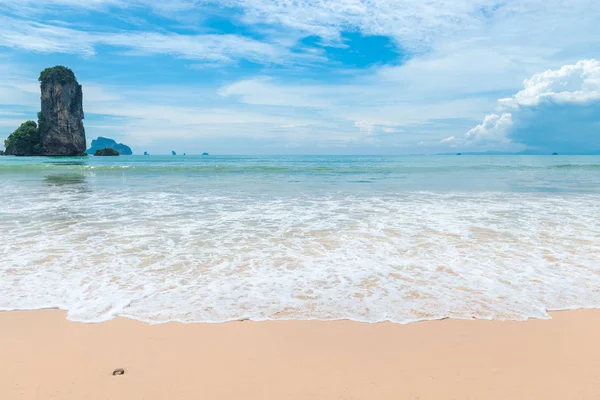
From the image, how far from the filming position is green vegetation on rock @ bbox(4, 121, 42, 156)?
94375 millimetres

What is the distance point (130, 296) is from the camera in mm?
4266

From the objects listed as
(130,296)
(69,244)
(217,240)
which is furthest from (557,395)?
(69,244)

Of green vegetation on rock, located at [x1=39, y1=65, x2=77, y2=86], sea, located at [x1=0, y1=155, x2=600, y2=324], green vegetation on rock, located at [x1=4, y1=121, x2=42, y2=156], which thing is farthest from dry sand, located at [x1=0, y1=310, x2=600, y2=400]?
green vegetation on rock, located at [x1=39, y1=65, x2=77, y2=86]

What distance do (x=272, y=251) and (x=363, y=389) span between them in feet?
12.2

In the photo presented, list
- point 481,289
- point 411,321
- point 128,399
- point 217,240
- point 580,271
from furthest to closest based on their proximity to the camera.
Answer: point 217,240 < point 580,271 < point 481,289 < point 411,321 < point 128,399

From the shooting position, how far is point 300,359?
9.92ft

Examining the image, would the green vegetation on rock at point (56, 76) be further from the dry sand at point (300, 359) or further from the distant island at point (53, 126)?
the dry sand at point (300, 359)

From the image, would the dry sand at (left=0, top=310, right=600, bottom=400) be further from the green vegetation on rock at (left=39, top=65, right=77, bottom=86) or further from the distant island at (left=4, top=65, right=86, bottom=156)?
the green vegetation on rock at (left=39, top=65, right=77, bottom=86)

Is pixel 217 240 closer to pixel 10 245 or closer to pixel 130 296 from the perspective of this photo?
pixel 130 296

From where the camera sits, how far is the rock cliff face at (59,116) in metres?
93.8

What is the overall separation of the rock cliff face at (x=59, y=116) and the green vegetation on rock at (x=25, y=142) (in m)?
1.79

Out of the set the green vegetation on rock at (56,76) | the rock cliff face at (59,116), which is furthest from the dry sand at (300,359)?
the green vegetation on rock at (56,76)

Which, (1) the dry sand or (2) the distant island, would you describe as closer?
(1) the dry sand

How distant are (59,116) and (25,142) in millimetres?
10796
